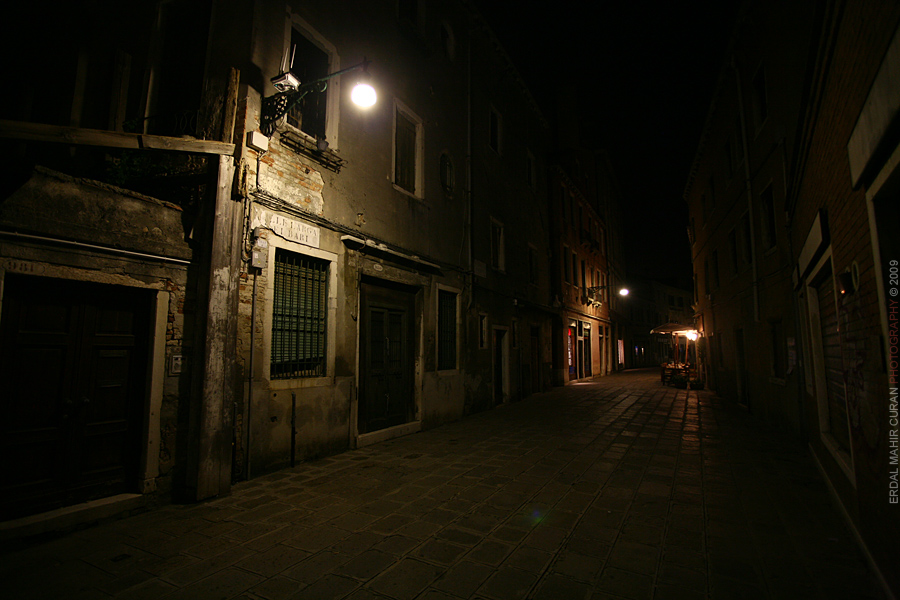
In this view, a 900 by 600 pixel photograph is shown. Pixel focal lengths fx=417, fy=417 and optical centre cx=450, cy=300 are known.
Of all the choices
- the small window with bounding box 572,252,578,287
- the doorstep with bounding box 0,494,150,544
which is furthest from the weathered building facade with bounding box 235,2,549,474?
the small window with bounding box 572,252,578,287

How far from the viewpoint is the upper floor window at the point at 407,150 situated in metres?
8.81

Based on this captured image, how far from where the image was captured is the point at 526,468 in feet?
19.6

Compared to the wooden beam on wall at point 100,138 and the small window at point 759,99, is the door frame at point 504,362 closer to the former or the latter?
the small window at point 759,99

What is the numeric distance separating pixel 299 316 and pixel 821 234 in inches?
258

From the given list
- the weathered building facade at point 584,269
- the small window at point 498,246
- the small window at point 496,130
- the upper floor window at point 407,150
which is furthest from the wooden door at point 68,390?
the weathered building facade at point 584,269

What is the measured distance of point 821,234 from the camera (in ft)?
14.2

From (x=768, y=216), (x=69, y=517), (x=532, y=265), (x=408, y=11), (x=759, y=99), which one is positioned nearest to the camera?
(x=69, y=517)

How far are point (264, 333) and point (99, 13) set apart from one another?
16.2ft

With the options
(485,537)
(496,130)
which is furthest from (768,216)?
(485,537)

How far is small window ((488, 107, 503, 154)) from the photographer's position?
13.5 meters

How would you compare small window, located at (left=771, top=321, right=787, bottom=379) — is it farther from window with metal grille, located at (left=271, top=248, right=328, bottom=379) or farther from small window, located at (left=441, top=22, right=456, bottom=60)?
small window, located at (left=441, top=22, right=456, bottom=60)

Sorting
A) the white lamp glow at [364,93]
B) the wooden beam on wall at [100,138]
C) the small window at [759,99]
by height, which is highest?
the small window at [759,99]

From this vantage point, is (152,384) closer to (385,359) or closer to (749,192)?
(385,359)

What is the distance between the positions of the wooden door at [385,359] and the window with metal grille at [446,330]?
1179 mm
